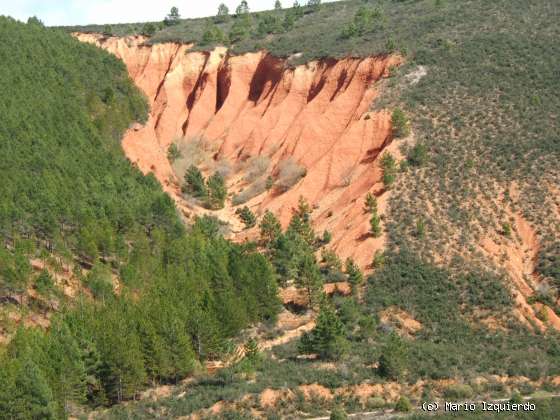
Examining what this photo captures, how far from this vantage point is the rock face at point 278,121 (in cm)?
5919

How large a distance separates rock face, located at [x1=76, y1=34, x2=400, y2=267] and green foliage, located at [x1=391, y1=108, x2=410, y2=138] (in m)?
0.97

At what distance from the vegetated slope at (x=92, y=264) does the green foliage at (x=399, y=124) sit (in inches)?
670

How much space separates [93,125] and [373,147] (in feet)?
80.8

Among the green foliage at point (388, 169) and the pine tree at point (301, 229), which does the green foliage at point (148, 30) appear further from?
the green foliage at point (388, 169)

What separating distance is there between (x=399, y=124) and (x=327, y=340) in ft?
85.9

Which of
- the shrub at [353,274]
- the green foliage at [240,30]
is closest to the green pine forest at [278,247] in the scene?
the shrub at [353,274]

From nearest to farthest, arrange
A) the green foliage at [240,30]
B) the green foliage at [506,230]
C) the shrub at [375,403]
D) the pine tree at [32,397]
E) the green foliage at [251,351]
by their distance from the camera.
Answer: the pine tree at [32,397]
the shrub at [375,403]
the green foliage at [251,351]
the green foliage at [506,230]
the green foliage at [240,30]

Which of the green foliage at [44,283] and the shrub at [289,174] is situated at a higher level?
the shrub at [289,174]

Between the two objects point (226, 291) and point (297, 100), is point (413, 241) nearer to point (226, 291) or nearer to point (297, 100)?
point (226, 291)

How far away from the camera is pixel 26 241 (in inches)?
1671

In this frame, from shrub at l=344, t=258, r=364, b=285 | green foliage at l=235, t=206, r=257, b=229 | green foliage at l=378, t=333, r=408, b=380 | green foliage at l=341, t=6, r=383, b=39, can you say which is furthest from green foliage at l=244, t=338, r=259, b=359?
green foliage at l=341, t=6, r=383, b=39

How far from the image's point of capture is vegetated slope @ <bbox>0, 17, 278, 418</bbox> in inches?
1319

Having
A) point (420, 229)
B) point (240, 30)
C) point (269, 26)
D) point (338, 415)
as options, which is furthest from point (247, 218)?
point (240, 30)

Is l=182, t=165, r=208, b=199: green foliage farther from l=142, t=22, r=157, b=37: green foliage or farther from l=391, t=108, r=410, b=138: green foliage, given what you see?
l=142, t=22, r=157, b=37: green foliage
